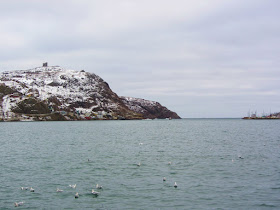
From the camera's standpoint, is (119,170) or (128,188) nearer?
(128,188)

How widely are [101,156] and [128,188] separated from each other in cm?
2292

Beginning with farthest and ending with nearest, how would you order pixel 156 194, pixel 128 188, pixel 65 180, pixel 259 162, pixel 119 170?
pixel 259 162 < pixel 119 170 < pixel 65 180 < pixel 128 188 < pixel 156 194

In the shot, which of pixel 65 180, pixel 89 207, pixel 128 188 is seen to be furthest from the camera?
pixel 65 180

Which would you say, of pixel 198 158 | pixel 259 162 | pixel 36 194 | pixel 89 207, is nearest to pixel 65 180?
pixel 36 194

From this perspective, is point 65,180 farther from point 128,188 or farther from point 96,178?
point 128,188

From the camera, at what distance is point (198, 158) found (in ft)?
160

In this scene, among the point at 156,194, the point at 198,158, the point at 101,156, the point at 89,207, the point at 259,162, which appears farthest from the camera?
the point at 101,156

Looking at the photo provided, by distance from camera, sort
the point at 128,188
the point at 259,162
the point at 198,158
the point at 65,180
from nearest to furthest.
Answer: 1. the point at 128,188
2. the point at 65,180
3. the point at 259,162
4. the point at 198,158

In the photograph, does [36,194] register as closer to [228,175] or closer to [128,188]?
[128,188]

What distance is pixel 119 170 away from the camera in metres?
38.9

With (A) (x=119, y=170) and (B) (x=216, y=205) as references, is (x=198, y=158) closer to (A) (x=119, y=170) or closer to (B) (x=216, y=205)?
(A) (x=119, y=170)

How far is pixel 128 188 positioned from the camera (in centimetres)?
2989

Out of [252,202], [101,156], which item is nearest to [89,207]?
[252,202]

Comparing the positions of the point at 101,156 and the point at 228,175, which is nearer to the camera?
the point at 228,175
